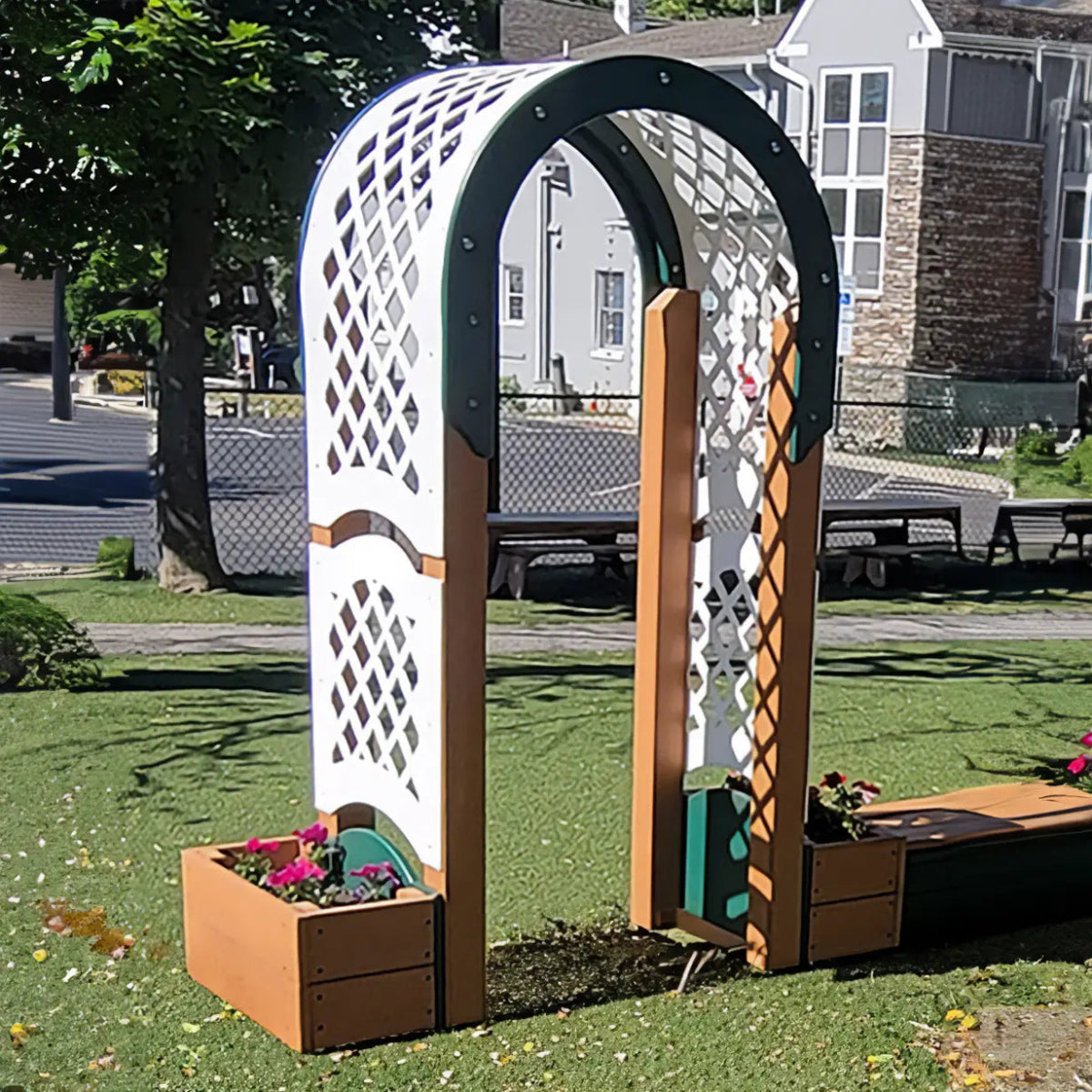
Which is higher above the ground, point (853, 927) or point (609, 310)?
point (609, 310)

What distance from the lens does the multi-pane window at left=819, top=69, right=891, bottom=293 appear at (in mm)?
29281

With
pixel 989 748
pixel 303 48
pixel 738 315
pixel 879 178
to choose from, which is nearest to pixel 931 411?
pixel 879 178

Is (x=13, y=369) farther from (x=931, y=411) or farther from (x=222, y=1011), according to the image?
(x=222, y=1011)

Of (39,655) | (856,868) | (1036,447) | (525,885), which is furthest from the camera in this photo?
(1036,447)

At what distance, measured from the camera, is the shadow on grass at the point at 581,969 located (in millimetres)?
5055

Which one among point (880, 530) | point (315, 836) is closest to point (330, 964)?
point (315, 836)

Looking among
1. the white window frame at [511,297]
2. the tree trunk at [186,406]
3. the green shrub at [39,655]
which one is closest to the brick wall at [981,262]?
the white window frame at [511,297]

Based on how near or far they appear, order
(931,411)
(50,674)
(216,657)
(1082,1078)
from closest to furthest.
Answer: (1082,1078) < (50,674) < (216,657) < (931,411)

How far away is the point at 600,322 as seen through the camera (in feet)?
113

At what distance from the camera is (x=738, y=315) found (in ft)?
17.7

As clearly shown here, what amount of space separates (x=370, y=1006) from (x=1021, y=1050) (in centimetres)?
186

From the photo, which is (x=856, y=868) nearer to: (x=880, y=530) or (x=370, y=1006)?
(x=370, y=1006)

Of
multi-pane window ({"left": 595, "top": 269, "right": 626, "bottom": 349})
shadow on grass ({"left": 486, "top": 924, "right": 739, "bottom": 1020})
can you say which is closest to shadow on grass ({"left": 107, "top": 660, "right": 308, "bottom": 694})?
shadow on grass ({"left": 486, "top": 924, "right": 739, "bottom": 1020})

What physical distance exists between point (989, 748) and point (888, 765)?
27.8 inches
